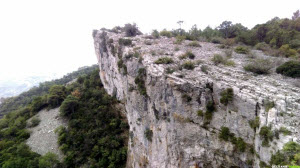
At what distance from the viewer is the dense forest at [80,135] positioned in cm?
2059

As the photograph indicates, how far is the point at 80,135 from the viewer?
23.7 meters

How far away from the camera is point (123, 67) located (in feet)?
61.6

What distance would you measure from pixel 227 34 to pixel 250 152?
93.7 feet

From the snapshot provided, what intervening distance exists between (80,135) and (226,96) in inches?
970

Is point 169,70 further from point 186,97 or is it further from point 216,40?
point 216,40

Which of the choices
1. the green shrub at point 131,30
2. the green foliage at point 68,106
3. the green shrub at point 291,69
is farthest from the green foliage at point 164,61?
the green foliage at point 68,106

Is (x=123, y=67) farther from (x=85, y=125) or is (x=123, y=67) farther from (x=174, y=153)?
(x=85, y=125)

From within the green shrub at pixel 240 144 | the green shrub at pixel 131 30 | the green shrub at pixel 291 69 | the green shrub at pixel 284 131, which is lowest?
the green shrub at pixel 240 144

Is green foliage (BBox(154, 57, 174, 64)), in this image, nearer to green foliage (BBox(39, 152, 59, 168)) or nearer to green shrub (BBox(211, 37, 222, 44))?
green shrub (BBox(211, 37, 222, 44))

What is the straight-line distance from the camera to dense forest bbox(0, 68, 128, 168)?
20.6m

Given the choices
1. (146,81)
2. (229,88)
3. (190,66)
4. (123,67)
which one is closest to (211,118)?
(229,88)

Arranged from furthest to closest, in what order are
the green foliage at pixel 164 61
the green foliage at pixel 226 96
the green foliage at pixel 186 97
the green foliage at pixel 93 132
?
the green foliage at pixel 93 132 < the green foliage at pixel 164 61 < the green foliage at pixel 186 97 < the green foliage at pixel 226 96

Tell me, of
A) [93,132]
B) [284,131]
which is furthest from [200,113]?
[93,132]

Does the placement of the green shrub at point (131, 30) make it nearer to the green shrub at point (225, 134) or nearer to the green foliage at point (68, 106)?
the green foliage at point (68, 106)
